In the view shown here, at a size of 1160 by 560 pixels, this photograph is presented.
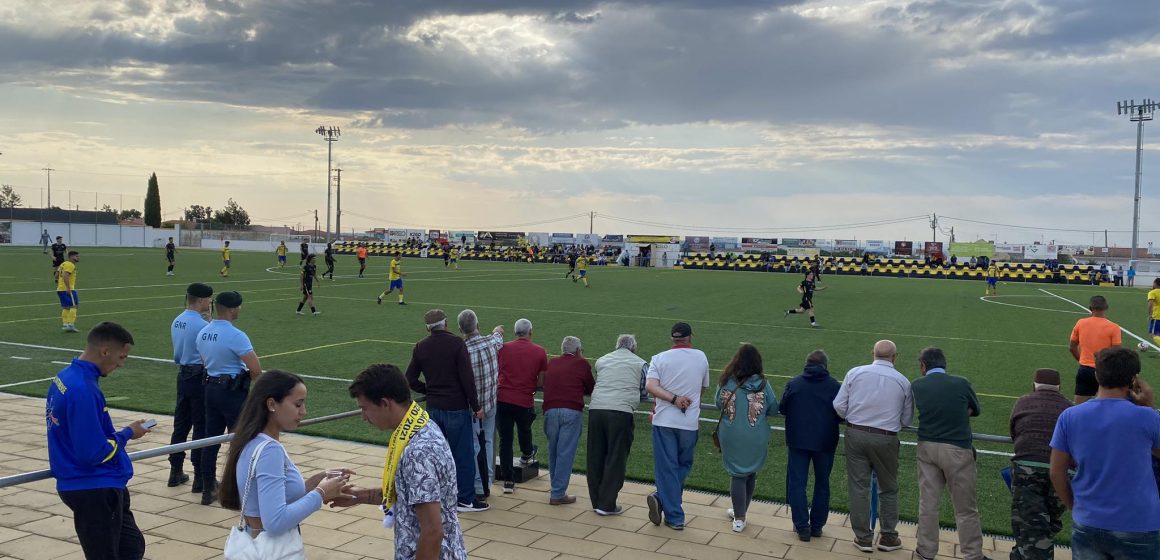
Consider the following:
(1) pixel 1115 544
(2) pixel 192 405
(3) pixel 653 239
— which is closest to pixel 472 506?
(2) pixel 192 405

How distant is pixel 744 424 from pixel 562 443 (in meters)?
1.83

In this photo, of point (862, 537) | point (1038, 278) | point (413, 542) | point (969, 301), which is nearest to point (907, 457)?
point (862, 537)

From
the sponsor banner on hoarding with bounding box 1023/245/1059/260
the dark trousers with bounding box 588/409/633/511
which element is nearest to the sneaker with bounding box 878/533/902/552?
the dark trousers with bounding box 588/409/633/511

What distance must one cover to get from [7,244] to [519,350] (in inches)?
3305

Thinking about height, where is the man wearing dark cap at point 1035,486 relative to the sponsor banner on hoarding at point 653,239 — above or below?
below

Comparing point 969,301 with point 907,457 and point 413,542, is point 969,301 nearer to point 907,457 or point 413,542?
point 907,457

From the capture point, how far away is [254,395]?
3695mm

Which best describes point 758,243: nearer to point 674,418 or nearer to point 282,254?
point 282,254

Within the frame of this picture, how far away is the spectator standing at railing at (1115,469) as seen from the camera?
14.8 ft

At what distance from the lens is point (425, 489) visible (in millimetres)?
3670

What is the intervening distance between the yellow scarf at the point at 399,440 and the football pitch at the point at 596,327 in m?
5.62

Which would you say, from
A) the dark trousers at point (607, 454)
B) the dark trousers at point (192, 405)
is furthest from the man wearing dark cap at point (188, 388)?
the dark trousers at point (607, 454)

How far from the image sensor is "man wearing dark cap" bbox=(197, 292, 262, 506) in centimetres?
773

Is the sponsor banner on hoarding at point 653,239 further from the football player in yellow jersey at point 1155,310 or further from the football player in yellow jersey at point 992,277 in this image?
the football player in yellow jersey at point 1155,310
